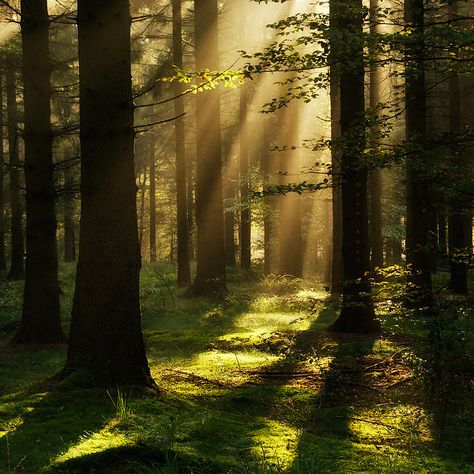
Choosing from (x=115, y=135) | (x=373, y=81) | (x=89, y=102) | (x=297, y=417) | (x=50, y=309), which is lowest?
(x=297, y=417)

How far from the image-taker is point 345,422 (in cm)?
586

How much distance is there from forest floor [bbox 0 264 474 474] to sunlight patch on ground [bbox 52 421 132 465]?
16mm

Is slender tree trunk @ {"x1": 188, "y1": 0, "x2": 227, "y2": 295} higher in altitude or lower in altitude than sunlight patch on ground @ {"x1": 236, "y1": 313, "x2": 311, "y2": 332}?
higher

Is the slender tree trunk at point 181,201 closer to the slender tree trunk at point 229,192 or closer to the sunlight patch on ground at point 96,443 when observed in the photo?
the slender tree trunk at point 229,192

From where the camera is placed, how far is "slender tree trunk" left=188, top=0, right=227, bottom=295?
16.1m

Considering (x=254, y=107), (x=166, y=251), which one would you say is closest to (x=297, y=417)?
(x=254, y=107)

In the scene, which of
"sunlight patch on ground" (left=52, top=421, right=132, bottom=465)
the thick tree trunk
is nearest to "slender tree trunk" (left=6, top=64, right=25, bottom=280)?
the thick tree trunk

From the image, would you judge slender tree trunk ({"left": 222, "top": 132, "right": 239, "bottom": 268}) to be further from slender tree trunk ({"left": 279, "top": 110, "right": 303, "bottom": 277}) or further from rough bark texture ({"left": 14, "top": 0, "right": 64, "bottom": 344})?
rough bark texture ({"left": 14, "top": 0, "right": 64, "bottom": 344})

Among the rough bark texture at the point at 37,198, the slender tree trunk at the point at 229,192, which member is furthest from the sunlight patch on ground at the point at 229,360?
the slender tree trunk at the point at 229,192

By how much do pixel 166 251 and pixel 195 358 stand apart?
2276 inches

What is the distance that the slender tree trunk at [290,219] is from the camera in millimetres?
22281

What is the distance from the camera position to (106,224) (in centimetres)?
614

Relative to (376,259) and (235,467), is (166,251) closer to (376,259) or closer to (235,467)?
(376,259)

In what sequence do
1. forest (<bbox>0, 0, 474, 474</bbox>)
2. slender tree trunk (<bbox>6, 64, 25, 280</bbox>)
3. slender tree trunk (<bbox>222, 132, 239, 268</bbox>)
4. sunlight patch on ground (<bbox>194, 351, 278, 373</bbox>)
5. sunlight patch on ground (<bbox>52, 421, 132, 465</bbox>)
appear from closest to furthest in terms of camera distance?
sunlight patch on ground (<bbox>52, 421, 132, 465</bbox>)
forest (<bbox>0, 0, 474, 474</bbox>)
sunlight patch on ground (<bbox>194, 351, 278, 373</bbox>)
slender tree trunk (<bbox>6, 64, 25, 280</bbox>)
slender tree trunk (<bbox>222, 132, 239, 268</bbox>)
